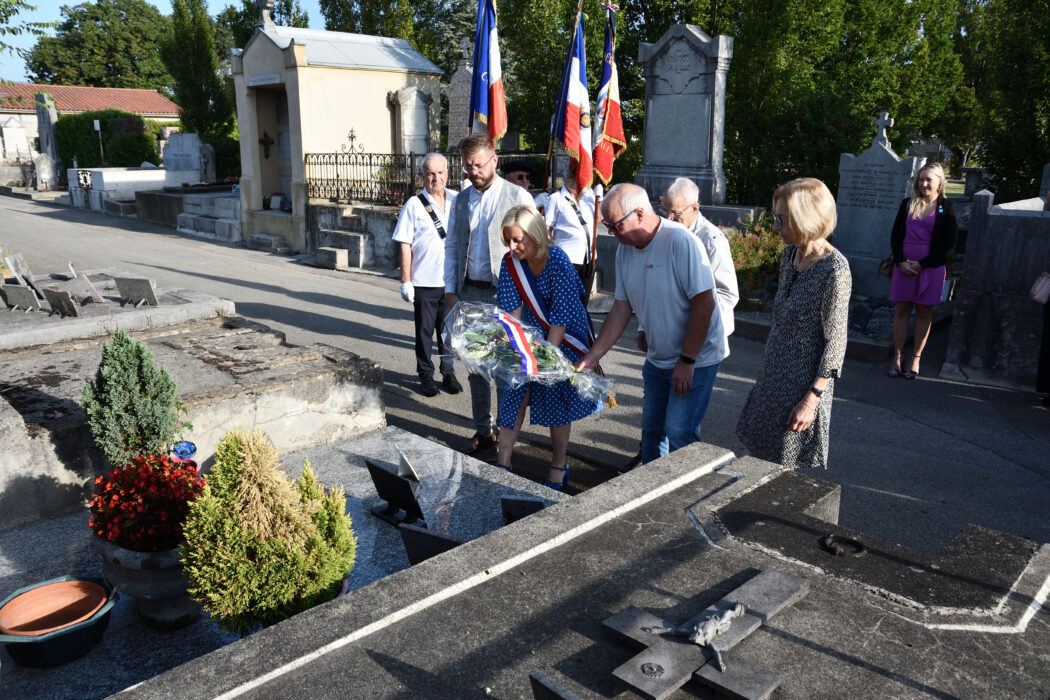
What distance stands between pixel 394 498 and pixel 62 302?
4494 millimetres

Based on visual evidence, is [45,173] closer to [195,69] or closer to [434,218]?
[195,69]

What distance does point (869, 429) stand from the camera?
6336mm

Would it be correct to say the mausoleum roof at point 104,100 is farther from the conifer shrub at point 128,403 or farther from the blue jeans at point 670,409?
the blue jeans at point 670,409

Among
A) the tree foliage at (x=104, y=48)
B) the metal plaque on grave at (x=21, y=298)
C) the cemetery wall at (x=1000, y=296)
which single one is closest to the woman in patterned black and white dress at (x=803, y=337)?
the cemetery wall at (x=1000, y=296)

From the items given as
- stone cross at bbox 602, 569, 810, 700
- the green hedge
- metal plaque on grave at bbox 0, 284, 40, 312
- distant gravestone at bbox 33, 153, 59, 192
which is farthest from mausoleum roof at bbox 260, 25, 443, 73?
distant gravestone at bbox 33, 153, 59, 192

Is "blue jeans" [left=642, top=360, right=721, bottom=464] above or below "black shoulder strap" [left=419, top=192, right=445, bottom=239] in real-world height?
below

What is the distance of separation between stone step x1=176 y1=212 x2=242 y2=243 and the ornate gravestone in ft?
32.9

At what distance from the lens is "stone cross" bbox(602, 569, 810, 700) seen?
2.22m

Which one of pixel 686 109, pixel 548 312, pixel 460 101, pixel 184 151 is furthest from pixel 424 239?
pixel 184 151

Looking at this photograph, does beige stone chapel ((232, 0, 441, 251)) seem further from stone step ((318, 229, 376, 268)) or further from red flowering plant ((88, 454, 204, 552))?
red flowering plant ((88, 454, 204, 552))

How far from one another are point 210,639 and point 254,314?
294 inches

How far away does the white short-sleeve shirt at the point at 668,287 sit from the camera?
13.4ft

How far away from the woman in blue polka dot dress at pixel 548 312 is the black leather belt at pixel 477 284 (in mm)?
1114

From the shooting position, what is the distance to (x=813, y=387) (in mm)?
3713
